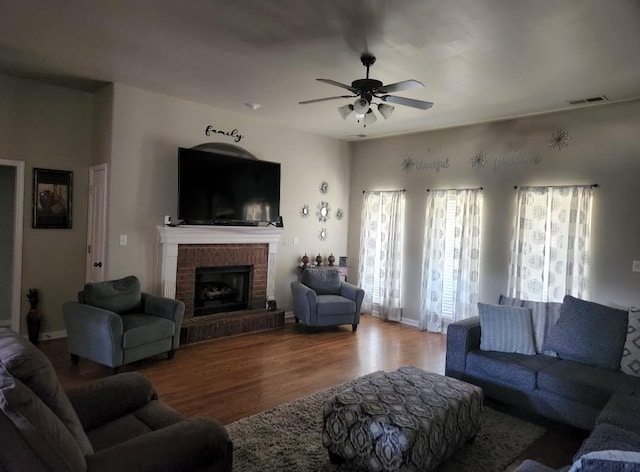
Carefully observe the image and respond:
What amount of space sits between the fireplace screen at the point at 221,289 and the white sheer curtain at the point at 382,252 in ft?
6.93

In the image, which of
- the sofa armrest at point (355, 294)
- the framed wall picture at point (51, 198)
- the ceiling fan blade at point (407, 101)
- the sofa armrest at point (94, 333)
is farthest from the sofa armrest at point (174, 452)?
the sofa armrest at point (355, 294)

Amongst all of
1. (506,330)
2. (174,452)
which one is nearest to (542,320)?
(506,330)

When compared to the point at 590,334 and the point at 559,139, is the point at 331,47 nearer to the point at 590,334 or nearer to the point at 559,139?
the point at 590,334

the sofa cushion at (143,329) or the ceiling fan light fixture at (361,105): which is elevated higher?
the ceiling fan light fixture at (361,105)

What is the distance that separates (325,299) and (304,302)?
0.99ft

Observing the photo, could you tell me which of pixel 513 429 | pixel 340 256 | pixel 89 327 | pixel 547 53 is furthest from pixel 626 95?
pixel 89 327

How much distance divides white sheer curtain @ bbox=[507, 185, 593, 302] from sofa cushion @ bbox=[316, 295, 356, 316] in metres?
2.11

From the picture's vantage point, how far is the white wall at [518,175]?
4637mm

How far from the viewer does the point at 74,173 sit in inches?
203

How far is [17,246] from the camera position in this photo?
481 centimetres

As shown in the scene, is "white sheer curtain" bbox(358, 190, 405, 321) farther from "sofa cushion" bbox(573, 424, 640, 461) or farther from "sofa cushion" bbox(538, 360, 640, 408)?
"sofa cushion" bbox(573, 424, 640, 461)

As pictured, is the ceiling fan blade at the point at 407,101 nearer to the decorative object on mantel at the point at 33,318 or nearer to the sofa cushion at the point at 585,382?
the sofa cushion at the point at 585,382

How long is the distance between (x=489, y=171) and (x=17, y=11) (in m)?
5.30

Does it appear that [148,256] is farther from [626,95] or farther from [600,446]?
[626,95]
